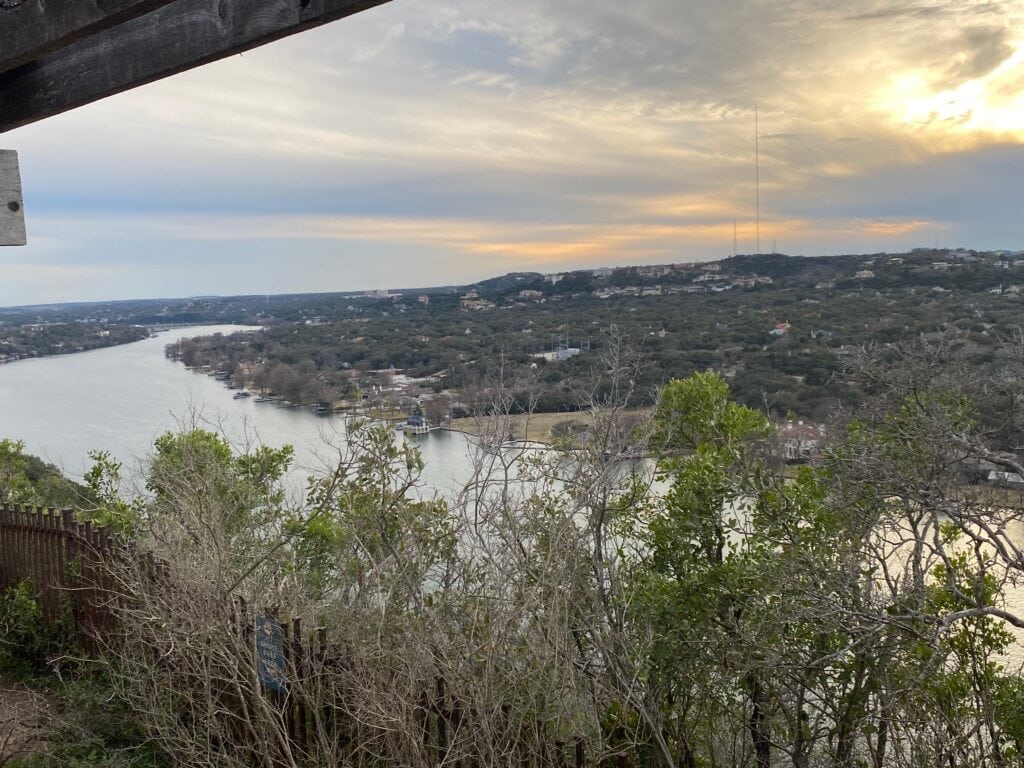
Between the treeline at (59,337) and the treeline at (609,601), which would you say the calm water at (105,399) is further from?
the treeline at (609,601)

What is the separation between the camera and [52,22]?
1767mm

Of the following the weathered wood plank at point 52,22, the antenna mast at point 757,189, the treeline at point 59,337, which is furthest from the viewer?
the treeline at point 59,337

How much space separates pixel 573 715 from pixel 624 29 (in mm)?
16809

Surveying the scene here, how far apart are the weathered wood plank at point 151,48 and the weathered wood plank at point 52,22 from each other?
16 cm

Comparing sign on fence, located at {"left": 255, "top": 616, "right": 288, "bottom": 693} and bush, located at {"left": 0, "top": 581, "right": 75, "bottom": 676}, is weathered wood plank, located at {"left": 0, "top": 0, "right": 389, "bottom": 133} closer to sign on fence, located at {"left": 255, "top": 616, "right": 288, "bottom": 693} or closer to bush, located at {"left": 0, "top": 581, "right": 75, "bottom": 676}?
sign on fence, located at {"left": 255, "top": 616, "right": 288, "bottom": 693}

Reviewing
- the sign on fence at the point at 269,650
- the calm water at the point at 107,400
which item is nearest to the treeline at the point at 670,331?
the calm water at the point at 107,400

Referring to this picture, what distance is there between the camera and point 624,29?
60.2ft

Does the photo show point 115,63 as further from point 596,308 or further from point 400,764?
point 596,308

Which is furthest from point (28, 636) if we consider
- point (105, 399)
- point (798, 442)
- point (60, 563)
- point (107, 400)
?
point (105, 399)

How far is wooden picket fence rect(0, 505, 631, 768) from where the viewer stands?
4254 mm

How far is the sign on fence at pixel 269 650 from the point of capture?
4570mm

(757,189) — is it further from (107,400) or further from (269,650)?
(269,650)

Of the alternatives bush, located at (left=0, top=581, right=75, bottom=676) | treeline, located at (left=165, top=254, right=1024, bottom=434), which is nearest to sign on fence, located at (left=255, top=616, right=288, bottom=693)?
bush, located at (left=0, top=581, right=75, bottom=676)

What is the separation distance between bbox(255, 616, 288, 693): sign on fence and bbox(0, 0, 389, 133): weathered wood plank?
9.79 feet
